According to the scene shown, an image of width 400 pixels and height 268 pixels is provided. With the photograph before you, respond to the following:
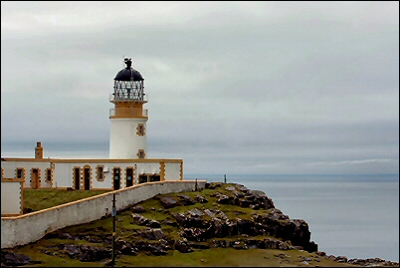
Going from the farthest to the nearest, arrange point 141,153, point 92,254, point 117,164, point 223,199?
point 141,153
point 117,164
point 223,199
point 92,254

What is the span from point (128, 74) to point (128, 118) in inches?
179

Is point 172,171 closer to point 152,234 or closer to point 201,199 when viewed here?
point 201,199

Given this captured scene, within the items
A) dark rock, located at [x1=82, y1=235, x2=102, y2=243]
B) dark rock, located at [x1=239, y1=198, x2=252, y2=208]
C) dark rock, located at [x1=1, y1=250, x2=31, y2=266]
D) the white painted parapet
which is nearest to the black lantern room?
the white painted parapet

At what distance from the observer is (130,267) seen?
45469 mm

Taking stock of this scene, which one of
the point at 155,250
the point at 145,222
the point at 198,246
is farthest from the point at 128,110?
the point at 155,250

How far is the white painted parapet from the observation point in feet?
154

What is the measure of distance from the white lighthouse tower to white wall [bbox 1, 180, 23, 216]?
18997 mm

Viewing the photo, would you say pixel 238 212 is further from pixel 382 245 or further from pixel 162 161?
pixel 382 245

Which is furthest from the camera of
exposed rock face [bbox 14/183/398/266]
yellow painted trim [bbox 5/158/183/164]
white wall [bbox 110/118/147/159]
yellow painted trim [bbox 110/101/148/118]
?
yellow painted trim [bbox 110/101/148/118]

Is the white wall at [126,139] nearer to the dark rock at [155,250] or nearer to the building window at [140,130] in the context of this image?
the building window at [140,130]

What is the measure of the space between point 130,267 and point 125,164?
21.4 metres

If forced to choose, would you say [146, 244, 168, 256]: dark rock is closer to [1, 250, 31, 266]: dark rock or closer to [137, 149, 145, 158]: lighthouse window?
[1, 250, 31, 266]: dark rock

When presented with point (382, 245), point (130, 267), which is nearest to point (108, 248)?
point (130, 267)

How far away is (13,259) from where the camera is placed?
4484cm
